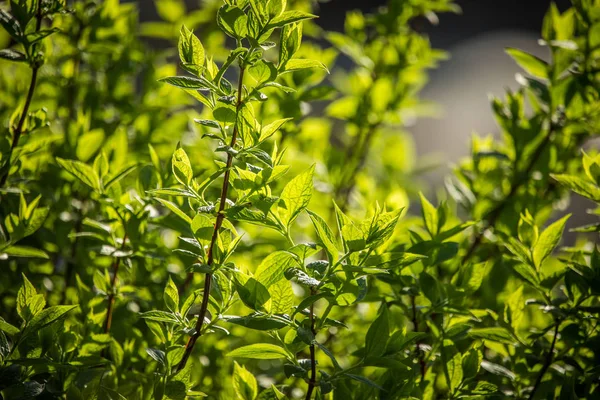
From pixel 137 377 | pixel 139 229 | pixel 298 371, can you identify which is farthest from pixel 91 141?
pixel 298 371

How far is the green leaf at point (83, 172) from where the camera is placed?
633mm

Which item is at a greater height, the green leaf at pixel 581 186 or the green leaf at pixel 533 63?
the green leaf at pixel 533 63

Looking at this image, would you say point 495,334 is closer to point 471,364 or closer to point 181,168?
point 471,364

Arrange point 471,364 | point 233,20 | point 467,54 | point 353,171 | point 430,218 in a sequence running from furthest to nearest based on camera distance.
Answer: point 467,54 → point 353,171 → point 430,218 → point 471,364 → point 233,20

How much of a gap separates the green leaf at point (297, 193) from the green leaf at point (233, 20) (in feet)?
0.43

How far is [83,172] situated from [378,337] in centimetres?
37

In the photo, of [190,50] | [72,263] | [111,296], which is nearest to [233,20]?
[190,50]

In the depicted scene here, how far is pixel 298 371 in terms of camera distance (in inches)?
20.3

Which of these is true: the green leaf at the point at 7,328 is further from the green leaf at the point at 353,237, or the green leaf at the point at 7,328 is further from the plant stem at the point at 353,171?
the plant stem at the point at 353,171

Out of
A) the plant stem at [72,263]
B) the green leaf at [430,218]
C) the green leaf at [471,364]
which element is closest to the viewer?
the green leaf at [471,364]

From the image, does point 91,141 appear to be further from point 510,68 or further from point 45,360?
point 510,68

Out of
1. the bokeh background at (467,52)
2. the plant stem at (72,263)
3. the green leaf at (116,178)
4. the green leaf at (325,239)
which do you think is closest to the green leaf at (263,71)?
the green leaf at (325,239)

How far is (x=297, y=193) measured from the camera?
507 millimetres

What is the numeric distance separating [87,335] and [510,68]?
112 inches
